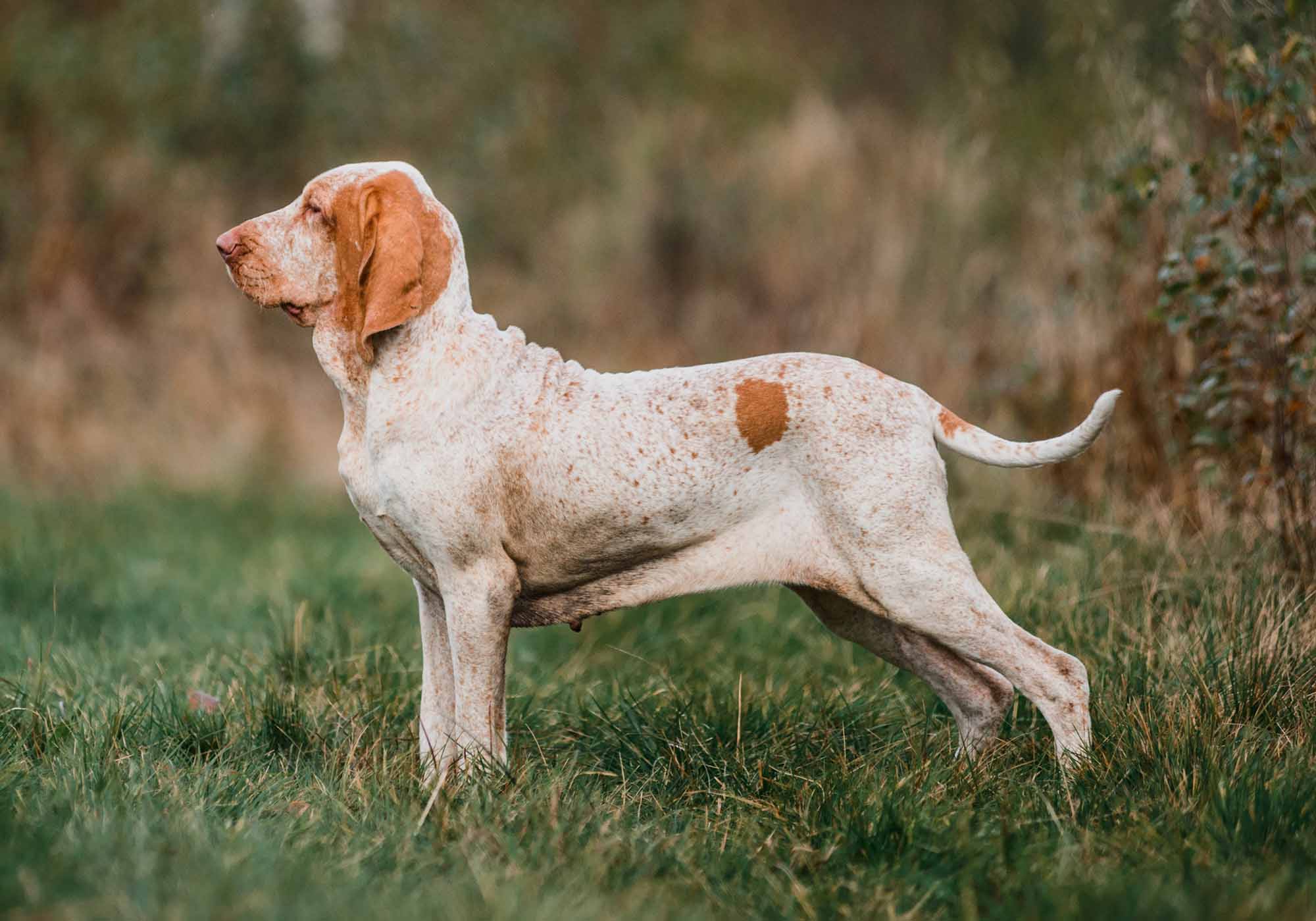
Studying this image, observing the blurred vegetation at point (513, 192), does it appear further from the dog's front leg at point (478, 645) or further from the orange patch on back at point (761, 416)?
the dog's front leg at point (478, 645)

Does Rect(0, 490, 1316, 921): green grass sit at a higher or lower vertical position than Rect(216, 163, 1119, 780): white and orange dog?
lower

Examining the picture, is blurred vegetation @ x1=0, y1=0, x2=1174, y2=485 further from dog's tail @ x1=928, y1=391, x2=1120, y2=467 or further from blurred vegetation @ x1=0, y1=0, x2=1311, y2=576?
dog's tail @ x1=928, y1=391, x2=1120, y2=467

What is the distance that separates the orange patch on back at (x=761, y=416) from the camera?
325cm

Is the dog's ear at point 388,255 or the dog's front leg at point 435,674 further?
the dog's front leg at point 435,674

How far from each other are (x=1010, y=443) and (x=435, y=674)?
1.68 metres

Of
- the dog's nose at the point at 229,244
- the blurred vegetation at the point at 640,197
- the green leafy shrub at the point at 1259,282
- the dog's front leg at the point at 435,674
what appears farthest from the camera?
the blurred vegetation at the point at 640,197

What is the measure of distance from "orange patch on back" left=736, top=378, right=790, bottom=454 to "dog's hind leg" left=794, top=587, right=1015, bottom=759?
1.90 ft

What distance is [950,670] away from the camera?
3645mm

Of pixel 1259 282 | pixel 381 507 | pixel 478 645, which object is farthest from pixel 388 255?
pixel 1259 282

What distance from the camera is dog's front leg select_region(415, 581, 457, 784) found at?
11.6 feet

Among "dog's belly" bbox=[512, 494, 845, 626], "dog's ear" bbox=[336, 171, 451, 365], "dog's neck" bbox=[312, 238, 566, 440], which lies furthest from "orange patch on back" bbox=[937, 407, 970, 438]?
"dog's ear" bbox=[336, 171, 451, 365]

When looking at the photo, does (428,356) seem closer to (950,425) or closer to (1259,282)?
(950,425)

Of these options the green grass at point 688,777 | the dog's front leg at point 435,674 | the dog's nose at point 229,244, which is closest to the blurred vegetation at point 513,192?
the green grass at point 688,777

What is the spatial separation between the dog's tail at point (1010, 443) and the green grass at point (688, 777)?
760mm
